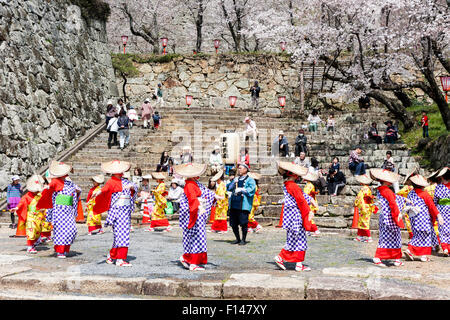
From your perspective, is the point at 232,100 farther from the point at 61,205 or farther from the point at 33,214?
the point at 61,205

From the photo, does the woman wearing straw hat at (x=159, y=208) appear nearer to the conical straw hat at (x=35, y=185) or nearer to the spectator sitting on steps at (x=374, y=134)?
the conical straw hat at (x=35, y=185)

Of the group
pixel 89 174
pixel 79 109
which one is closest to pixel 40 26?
pixel 79 109

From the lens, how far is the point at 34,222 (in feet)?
29.6

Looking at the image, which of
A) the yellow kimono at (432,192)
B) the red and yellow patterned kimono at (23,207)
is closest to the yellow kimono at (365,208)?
the yellow kimono at (432,192)

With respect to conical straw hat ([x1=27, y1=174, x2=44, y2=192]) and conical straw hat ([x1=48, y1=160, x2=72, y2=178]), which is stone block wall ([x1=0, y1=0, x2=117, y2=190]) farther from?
conical straw hat ([x1=48, y1=160, x2=72, y2=178])

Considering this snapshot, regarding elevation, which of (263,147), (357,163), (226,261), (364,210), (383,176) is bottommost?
(226,261)

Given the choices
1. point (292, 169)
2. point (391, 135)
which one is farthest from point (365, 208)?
point (391, 135)

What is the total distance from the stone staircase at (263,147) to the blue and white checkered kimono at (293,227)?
5.91 metres

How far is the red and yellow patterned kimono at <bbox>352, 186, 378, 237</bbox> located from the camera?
1080cm

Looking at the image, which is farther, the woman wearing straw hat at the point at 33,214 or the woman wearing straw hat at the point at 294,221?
the woman wearing straw hat at the point at 33,214

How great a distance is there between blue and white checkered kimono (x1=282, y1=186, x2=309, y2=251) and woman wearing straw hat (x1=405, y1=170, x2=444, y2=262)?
7.81ft

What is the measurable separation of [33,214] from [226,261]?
402cm

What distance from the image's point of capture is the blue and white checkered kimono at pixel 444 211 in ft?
29.3

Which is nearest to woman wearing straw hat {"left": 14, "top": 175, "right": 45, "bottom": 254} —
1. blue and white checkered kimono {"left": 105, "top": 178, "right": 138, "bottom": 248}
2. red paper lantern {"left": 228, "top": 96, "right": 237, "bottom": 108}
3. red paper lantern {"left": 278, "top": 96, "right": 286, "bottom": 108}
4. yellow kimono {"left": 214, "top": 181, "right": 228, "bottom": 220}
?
blue and white checkered kimono {"left": 105, "top": 178, "right": 138, "bottom": 248}
